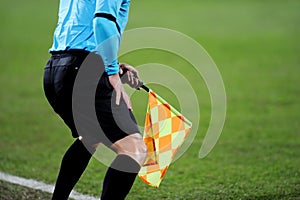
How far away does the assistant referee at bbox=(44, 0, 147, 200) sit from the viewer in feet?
14.6

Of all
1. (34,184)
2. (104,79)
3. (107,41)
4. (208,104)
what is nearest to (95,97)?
(104,79)

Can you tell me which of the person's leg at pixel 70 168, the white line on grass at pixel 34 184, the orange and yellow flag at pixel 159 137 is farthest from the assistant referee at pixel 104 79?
the white line on grass at pixel 34 184

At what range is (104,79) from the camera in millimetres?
4543

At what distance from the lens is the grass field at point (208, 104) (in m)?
6.20

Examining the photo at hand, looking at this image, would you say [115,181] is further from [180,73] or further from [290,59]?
[290,59]

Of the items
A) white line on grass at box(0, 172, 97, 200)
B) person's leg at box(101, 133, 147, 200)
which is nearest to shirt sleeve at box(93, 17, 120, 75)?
person's leg at box(101, 133, 147, 200)

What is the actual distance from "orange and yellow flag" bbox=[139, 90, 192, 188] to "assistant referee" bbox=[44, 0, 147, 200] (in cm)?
27

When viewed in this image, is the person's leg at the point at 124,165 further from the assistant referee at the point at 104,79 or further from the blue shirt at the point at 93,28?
the blue shirt at the point at 93,28

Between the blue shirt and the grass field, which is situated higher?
the blue shirt

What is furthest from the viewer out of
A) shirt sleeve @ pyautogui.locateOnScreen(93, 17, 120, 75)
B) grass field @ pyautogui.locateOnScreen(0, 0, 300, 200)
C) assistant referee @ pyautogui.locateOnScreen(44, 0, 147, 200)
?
grass field @ pyautogui.locateOnScreen(0, 0, 300, 200)

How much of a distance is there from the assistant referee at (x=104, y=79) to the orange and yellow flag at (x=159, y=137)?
0.27 m

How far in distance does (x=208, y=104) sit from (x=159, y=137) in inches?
216

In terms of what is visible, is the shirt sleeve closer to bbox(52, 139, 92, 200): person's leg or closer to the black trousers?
the black trousers

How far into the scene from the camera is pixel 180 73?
12688mm
